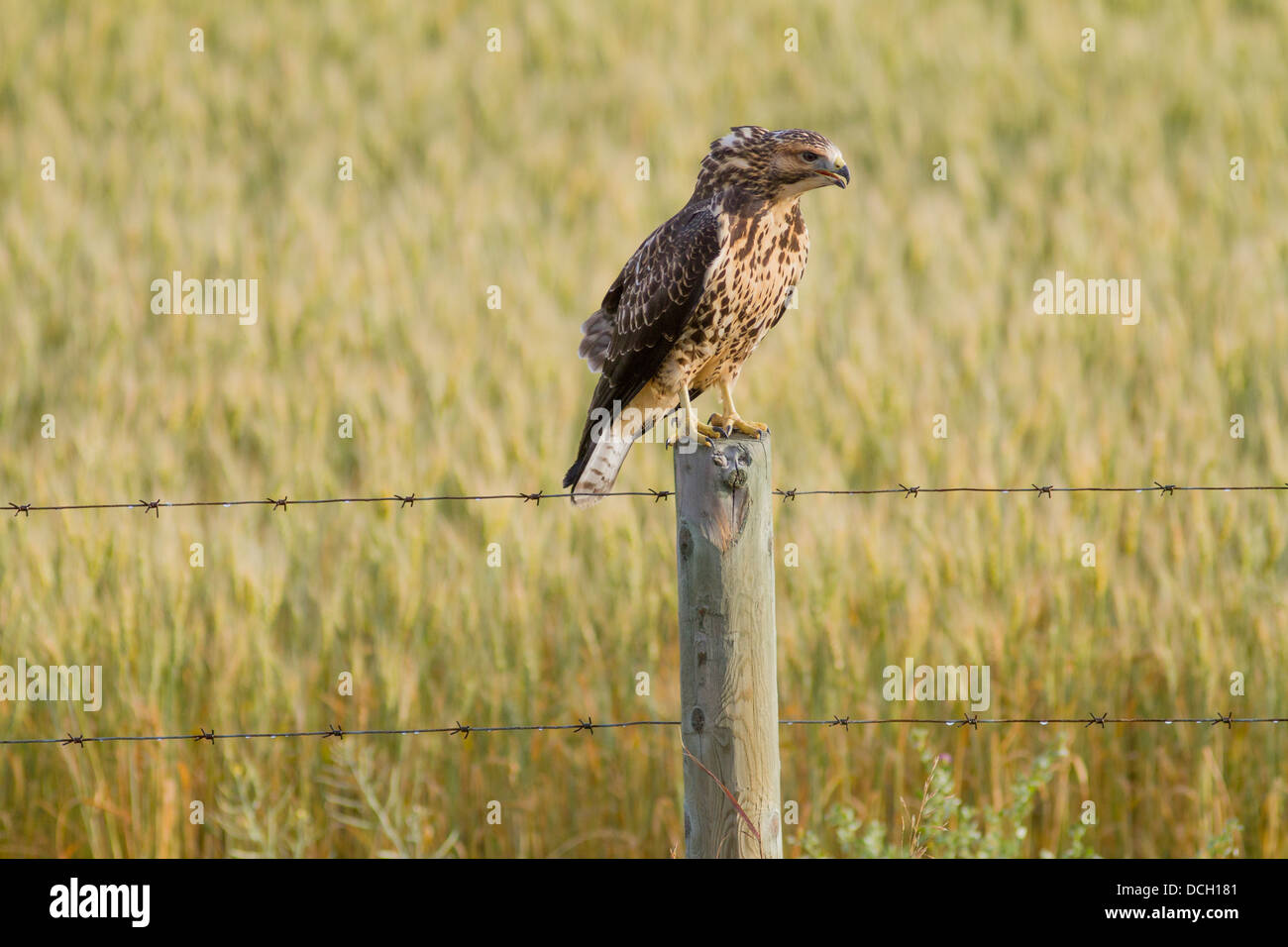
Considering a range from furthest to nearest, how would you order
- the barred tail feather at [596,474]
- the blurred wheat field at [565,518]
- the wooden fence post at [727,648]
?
1. the blurred wheat field at [565,518]
2. the barred tail feather at [596,474]
3. the wooden fence post at [727,648]

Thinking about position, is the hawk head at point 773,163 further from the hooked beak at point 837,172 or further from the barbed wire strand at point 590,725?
the barbed wire strand at point 590,725

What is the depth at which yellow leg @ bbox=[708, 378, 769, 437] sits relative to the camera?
159 inches

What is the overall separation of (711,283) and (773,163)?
36 cm

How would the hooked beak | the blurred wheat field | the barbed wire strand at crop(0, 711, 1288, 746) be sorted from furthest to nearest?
the blurred wheat field, the hooked beak, the barbed wire strand at crop(0, 711, 1288, 746)

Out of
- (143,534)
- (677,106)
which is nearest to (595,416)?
(143,534)

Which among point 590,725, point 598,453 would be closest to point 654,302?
point 598,453

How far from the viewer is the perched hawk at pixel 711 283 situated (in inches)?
151

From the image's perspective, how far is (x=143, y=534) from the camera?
4.34 m

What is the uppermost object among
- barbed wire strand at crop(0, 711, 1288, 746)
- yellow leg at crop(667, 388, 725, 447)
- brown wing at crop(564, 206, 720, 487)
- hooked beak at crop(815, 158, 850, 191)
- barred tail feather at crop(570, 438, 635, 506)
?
hooked beak at crop(815, 158, 850, 191)

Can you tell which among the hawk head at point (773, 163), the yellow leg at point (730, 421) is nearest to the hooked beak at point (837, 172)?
the hawk head at point (773, 163)

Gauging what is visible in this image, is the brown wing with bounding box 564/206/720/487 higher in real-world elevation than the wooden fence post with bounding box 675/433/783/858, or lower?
higher

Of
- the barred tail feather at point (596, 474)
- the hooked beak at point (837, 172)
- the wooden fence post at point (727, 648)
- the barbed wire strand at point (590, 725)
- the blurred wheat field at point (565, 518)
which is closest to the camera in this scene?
the wooden fence post at point (727, 648)

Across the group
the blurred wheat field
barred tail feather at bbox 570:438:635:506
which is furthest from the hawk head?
the blurred wheat field

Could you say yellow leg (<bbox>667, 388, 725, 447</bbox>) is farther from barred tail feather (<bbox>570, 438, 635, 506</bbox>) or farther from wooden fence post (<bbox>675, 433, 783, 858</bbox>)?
wooden fence post (<bbox>675, 433, 783, 858</bbox>)
